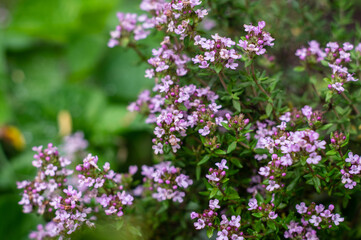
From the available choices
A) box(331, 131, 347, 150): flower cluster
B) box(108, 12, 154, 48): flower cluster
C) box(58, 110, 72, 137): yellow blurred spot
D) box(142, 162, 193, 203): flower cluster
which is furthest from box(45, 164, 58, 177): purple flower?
box(58, 110, 72, 137): yellow blurred spot

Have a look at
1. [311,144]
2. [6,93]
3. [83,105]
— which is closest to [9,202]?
[83,105]

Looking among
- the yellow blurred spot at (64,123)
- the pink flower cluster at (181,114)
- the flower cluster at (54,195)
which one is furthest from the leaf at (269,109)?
the yellow blurred spot at (64,123)

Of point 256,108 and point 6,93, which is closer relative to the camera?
point 256,108

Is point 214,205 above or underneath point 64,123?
underneath

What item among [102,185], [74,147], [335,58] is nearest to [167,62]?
[102,185]

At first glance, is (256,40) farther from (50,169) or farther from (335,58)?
(50,169)

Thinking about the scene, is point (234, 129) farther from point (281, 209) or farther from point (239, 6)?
point (239, 6)
